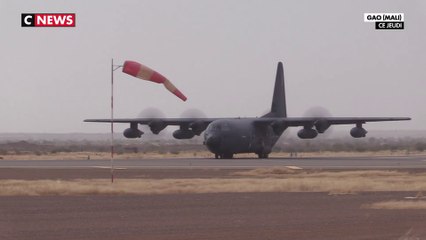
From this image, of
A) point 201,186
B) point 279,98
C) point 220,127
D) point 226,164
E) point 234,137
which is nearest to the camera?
point 201,186

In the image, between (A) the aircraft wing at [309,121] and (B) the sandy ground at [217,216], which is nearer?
(B) the sandy ground at [217,216]

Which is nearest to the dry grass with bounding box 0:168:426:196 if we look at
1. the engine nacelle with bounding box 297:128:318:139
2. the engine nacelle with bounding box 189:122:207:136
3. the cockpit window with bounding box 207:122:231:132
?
the cockpit window with bounding box 207:122:231:132

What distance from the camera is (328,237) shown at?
17.2 metres

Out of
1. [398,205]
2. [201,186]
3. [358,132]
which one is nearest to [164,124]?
[358,132]

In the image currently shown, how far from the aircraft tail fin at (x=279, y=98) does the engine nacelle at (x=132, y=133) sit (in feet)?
39.2

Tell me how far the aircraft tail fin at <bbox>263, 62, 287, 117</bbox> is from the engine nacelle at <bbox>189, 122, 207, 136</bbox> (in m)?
6.54

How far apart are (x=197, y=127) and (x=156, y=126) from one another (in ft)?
11.6

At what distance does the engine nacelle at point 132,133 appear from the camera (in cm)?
7512

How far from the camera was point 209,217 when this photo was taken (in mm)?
21469

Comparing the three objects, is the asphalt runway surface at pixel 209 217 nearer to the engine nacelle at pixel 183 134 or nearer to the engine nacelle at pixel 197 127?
the engine nacelle at pixel 183 134

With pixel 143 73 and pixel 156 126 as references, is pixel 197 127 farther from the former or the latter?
pixel 143 73

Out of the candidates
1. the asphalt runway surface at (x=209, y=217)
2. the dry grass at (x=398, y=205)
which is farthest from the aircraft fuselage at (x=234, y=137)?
the dry grass at (x=398, y=205)

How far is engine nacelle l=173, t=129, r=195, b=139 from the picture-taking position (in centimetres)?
7638

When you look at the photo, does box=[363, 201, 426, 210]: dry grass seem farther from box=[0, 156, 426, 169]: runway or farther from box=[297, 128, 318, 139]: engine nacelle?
box=[297, 128, 318, 139]: engine nacelle
